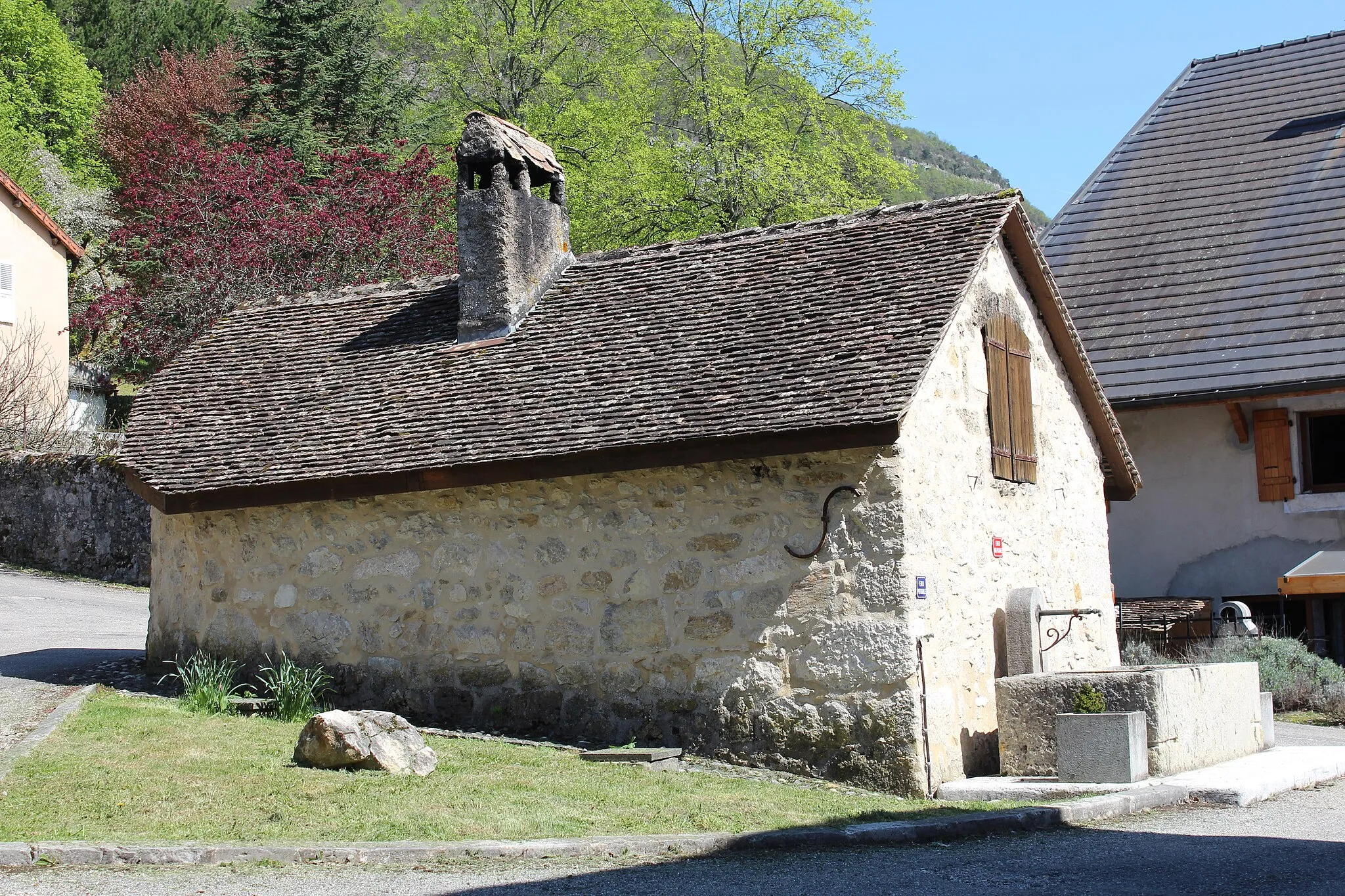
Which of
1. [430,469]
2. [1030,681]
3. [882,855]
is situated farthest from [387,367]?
[882,855]

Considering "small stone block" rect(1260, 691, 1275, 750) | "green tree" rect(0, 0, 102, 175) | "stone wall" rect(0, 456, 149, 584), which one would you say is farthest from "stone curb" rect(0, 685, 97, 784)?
"green tree" rect(0, 0, 102, 175)

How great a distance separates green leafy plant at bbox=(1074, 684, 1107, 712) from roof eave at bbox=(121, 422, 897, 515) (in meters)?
2.21

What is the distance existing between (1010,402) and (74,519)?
50.8 feet

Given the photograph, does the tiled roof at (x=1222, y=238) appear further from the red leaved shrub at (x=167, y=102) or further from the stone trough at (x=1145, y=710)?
the red leaved shrub at (x=167, y=102)

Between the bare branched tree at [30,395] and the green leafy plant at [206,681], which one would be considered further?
the bare branched tree at [30,395]

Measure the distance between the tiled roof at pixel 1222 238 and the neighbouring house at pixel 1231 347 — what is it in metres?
0.03

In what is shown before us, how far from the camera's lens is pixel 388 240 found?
26312 millimetres

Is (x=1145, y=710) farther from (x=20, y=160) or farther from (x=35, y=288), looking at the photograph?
(x=20, y=160)

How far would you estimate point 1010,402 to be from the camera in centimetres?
1141

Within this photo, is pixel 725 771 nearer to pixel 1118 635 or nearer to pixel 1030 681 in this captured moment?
pixel 1030 681

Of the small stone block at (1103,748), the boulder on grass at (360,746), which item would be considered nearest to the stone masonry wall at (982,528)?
the small stone block at (1103,748)

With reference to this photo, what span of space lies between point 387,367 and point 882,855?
7555 millimetres

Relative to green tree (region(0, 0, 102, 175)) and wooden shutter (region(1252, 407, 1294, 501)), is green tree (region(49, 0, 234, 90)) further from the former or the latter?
wooden shutter (region(1252, 407, 1294, 501))

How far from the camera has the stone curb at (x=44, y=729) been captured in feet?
27.7
